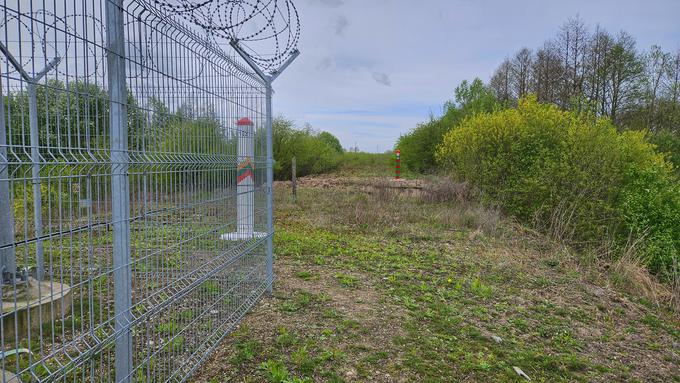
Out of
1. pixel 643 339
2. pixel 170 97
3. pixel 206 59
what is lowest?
pixel 643 339

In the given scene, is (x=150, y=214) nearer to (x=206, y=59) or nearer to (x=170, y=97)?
(x=170, y=97)

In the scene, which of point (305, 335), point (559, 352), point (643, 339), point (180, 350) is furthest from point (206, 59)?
point (643, 339)

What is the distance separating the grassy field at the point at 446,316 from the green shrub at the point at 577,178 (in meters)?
1.76

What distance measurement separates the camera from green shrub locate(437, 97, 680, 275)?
886cm

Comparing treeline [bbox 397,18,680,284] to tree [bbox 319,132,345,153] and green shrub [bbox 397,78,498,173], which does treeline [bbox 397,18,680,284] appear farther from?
tree [bbox 319,132,345,153]

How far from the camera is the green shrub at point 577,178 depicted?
29.1 feet

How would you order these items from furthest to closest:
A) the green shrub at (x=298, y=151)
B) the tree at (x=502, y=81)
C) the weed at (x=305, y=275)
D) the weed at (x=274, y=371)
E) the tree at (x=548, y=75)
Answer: the tree at (x=502, y=81) → the tree at (x=548, y=75) → the green shrub at (x=298, y=151) → the weed at (x=305, y=275) → the weed at (x=274, y=371)

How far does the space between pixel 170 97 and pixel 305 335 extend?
7.14ft

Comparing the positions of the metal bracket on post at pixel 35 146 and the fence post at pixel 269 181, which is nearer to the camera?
the metal bracket on post at pixel 35 146

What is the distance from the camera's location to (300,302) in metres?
4.64

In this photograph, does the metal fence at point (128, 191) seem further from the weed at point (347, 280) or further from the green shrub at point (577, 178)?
the green shrub at point (577, 178)

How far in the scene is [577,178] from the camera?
9695mm

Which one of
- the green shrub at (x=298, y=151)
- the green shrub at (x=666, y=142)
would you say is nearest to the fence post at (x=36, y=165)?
the green shrub at (x=298, y=151)

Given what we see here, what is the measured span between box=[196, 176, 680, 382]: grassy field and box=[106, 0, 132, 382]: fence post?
1.07m
